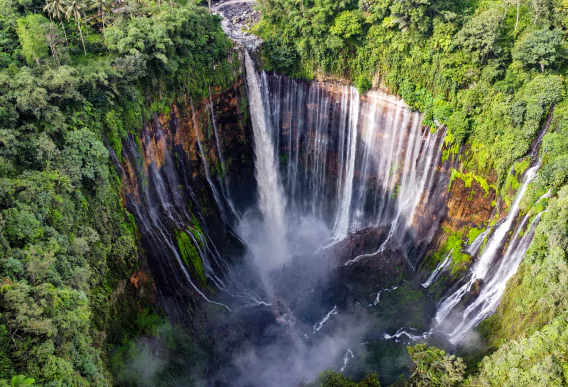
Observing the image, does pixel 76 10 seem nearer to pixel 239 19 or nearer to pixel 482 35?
pixel 239 19

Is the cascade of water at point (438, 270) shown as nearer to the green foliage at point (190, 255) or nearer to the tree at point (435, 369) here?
the tree at point (435, 369)

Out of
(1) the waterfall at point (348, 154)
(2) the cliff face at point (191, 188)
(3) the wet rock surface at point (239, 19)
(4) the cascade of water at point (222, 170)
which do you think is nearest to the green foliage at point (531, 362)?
(1) the waterfall at point (348, 154)

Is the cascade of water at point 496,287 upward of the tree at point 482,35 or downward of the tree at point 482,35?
downward

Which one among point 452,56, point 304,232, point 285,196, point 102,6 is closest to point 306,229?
point 304,232

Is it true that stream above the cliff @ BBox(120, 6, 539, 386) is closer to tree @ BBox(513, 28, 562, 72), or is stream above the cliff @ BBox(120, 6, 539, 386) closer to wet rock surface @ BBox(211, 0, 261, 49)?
wet rock surface @ BBox(211, 0, 261, 49)

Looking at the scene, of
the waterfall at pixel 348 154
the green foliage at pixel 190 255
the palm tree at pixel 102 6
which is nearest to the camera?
the palm tree at pixel 102 6

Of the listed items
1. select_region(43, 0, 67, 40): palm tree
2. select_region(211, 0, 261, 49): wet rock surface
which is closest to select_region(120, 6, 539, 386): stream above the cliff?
select_region(211, 0, 261, 49): wet rock surface

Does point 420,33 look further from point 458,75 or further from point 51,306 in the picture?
point 51,306
